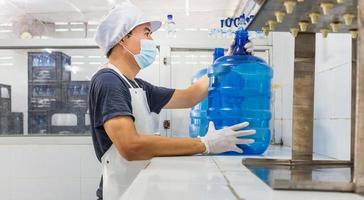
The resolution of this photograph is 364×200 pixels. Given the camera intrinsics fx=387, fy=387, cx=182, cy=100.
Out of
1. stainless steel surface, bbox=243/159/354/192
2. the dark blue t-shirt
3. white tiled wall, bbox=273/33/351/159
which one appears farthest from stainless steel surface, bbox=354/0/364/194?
the dark blue t-shirt

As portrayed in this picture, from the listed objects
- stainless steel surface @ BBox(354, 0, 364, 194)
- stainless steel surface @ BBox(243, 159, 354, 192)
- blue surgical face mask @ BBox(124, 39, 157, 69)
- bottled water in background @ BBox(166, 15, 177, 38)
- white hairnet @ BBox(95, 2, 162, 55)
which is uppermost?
bottled water in background @ BBox(166, 15, 177, 38)

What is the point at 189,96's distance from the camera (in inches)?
87.7

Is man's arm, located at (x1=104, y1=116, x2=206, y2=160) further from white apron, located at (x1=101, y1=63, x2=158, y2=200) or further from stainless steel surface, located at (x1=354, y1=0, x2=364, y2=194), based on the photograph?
stainless steel surface, located at (x1=354, y1=0, x2=364, y2=194)

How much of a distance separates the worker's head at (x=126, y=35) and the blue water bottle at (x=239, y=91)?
0.40m

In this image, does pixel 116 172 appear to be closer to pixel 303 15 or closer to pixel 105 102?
pixel 105 102

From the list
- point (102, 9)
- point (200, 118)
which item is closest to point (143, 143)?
point (200, 118)

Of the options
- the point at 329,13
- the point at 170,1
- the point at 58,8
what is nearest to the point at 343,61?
the point at 329,13

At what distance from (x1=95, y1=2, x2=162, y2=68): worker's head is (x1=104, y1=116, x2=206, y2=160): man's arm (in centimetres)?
51

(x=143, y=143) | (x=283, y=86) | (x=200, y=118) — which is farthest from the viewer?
(x=283, y=86)

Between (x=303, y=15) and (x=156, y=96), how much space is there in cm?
117

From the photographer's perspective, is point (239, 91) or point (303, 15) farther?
point (239, 91)

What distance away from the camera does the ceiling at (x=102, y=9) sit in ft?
17.2

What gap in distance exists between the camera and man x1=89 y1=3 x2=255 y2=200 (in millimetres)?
1515

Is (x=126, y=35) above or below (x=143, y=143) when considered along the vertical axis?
above
